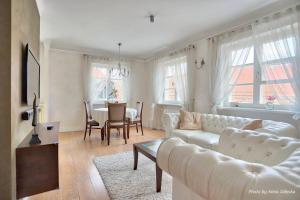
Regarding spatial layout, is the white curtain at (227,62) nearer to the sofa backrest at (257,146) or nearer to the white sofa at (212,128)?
the white sofa at (212,128)

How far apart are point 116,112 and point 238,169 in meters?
3.64

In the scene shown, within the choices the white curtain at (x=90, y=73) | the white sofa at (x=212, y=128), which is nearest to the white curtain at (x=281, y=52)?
the white sofa at (x=212, y=128)

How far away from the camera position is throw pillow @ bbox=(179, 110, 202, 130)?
3486mm

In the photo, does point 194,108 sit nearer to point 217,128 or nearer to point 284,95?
point 217,128

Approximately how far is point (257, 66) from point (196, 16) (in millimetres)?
1411

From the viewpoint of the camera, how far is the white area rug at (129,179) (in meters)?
2.06

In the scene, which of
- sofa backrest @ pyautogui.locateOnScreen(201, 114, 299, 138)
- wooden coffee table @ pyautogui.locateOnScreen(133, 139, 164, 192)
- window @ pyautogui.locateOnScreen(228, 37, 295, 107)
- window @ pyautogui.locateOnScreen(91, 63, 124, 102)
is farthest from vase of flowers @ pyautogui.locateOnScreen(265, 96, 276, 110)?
window @ pyautogui.locateOnScreen(91, 63, 124, 102)

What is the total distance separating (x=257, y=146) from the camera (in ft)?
4.17

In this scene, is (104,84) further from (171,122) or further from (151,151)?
(151,151)

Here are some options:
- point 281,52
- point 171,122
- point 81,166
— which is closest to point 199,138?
point 171,122

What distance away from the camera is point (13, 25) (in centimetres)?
160

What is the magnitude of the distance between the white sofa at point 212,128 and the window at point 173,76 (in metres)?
1.51

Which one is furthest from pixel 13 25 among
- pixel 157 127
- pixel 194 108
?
pixel 157 127
